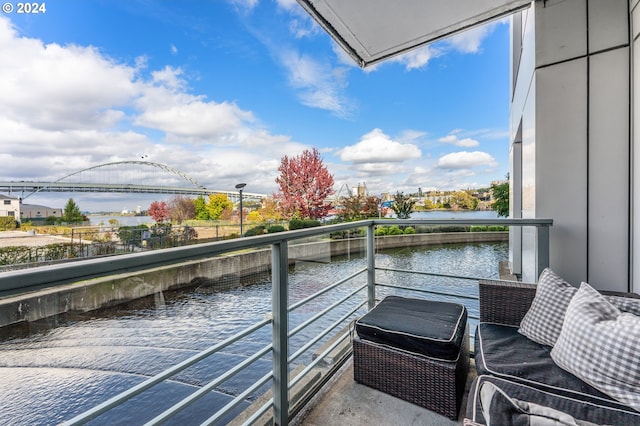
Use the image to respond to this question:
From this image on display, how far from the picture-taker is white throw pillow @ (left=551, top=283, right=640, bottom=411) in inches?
37.7

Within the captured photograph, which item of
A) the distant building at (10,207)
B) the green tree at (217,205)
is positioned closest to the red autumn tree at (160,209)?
the green tree at (217,205)

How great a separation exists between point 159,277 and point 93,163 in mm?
24422

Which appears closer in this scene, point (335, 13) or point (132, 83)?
point (335, 13)

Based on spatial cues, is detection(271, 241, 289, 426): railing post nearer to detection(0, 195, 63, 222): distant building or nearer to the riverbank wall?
the riverbank wall

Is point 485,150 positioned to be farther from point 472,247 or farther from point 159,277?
point 159,277

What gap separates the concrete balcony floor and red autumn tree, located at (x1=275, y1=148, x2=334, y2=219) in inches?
562

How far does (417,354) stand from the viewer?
1.47m

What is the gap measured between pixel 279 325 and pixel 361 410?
2.17ft

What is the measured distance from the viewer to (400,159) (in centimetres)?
1959

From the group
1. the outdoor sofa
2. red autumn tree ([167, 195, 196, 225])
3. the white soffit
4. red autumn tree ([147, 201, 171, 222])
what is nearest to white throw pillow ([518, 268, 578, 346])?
the outdoor sofa

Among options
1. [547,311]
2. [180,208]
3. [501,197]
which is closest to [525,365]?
[547,311]

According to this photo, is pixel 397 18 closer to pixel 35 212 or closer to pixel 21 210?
pixel 21 210

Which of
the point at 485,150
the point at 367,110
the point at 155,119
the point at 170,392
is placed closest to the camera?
the point at 170,392

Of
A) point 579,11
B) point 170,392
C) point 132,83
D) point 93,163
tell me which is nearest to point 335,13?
point 579,11
